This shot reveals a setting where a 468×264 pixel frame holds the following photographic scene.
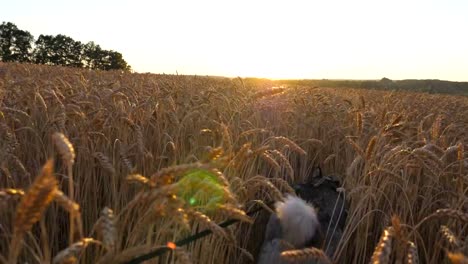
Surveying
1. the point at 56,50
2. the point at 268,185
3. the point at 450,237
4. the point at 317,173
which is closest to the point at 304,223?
the point at 268,185

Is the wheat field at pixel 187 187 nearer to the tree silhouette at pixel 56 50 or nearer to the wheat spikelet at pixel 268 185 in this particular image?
the wheat spikelet at pixel 268 185

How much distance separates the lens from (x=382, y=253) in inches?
37.7

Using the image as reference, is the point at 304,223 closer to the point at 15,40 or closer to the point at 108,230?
the point at 108,230

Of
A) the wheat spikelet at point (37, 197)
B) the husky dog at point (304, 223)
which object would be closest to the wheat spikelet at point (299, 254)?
the wheat spikelet at point (37, 197)

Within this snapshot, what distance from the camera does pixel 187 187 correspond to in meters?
1.53

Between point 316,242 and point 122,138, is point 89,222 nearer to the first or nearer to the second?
point 122,138

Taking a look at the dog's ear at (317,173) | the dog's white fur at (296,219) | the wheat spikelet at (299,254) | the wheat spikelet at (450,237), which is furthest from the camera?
the dog's ear at (317,173)

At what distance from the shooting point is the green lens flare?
1317 mm

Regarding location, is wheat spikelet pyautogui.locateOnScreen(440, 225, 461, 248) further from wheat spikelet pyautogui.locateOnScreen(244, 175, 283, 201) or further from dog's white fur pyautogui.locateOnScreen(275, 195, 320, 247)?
dog's white fur pyautogui.locateOnScreen(275, 195, 320, 247)

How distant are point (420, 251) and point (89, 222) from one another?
189 cm

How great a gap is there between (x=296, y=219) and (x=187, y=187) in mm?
652

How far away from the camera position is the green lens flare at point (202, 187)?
1.32 metres

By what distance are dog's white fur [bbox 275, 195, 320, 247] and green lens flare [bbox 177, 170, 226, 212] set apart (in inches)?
9.9

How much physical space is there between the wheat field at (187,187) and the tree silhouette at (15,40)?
2078 inches
